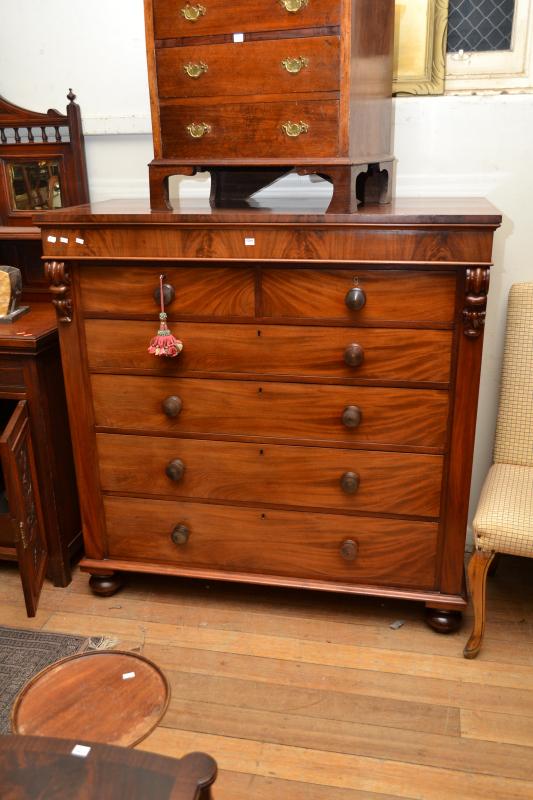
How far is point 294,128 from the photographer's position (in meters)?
1.91

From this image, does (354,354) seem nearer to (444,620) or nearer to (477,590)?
(477,590)

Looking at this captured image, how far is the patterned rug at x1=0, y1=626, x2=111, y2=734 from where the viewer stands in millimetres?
2076

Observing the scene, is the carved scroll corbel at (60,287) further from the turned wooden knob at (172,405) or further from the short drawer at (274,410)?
the turned wooden knob at (172,405)

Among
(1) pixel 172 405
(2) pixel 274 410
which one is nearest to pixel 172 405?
(1) pixel 172 405

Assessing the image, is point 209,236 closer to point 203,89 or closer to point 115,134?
point 203,89

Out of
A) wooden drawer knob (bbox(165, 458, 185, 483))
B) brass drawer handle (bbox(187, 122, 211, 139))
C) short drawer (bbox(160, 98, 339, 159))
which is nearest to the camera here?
short drawer (bbox(160, 98, 339, 159))

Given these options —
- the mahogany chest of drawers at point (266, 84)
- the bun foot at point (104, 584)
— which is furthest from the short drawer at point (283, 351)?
the bun foot at point (104, 584)

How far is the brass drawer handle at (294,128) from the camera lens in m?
1.91

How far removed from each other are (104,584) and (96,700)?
3.06 ft

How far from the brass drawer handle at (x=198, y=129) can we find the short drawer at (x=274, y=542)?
1114mm

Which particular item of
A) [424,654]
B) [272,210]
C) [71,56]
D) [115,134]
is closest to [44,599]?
[424,654]

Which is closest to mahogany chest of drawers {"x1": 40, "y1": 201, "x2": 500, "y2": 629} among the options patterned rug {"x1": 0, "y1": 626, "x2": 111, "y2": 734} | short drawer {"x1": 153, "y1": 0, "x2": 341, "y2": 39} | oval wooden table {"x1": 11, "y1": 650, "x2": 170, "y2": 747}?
patterned rug {"x1": 0, "y1": 626, "x2": 111, "y2": 734}

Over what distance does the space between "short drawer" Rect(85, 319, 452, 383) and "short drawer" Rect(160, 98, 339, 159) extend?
0.48m

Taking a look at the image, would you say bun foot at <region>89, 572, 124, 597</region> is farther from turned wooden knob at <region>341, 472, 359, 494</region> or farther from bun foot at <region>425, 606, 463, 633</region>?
bun foot at <region>425, 606, 463, 633</region>
